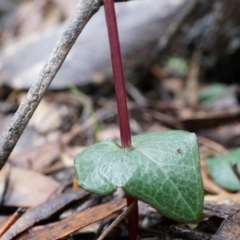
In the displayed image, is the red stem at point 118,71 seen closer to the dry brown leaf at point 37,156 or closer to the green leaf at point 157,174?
the green leaf at point 157,174

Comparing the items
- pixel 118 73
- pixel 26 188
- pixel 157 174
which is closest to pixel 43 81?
pixel 118 73

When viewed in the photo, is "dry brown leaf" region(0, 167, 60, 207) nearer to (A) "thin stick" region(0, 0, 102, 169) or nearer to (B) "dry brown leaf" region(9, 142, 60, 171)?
(B) "dry brown leaf" region(9, 142, 60, 171)

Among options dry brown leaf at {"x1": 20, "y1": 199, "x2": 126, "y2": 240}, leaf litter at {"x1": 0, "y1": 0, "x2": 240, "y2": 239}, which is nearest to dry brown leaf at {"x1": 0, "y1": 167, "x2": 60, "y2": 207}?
leaf litter at {"x1": 0, "y1": 0, "x2": 240, "y2": 239}

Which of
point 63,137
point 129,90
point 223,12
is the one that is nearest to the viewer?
point 63,137

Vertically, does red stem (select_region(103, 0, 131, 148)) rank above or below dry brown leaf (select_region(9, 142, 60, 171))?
above

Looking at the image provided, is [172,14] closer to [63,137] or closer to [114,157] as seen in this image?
[63,137]

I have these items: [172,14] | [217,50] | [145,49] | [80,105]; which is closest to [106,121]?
[80,105]

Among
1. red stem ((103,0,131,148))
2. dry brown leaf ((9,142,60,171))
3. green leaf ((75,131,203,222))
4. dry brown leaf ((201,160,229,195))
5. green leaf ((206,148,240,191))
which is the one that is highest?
red stem ((103,0,131,148))
